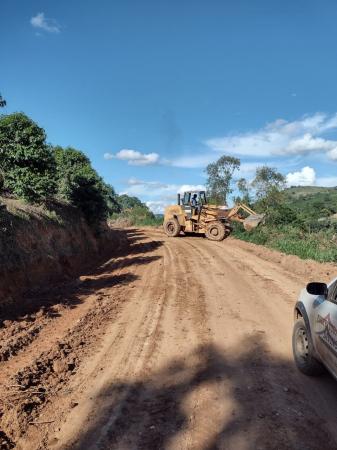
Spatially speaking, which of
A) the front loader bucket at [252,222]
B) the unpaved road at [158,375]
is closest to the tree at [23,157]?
the unpaved road at [158,375]

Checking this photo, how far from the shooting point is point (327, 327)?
4.67 m

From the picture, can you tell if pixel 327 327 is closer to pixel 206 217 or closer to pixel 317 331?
pixel 317 331

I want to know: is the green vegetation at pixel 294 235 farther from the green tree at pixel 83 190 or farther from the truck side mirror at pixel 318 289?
the truck side mirror at pixel 318 289

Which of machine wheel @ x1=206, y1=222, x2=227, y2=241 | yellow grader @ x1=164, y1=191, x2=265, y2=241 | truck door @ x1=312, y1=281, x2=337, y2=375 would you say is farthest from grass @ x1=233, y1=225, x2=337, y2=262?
truck door @ x1=312, y1=281, x2=337, y2=375

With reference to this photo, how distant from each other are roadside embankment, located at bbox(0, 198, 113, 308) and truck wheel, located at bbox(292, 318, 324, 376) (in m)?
6.37

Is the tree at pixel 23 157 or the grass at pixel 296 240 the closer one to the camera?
the tree at pixel 23 157

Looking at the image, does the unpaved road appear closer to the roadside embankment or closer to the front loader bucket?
the roadside embankment

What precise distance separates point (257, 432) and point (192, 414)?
A: 2.52 ft

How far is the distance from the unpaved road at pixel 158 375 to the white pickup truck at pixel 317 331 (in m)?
0.25

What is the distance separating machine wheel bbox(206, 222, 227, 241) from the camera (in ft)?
78.6

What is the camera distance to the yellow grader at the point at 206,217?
2441 cm

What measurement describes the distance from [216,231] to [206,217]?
119cm

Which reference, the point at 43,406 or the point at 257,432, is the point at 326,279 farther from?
the point at 43,406

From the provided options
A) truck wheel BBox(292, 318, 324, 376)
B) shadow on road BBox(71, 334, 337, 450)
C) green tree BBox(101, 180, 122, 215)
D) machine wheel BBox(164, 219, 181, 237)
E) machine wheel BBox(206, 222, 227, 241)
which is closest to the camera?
shadow on road BBox(71, 334, 337, 450)
